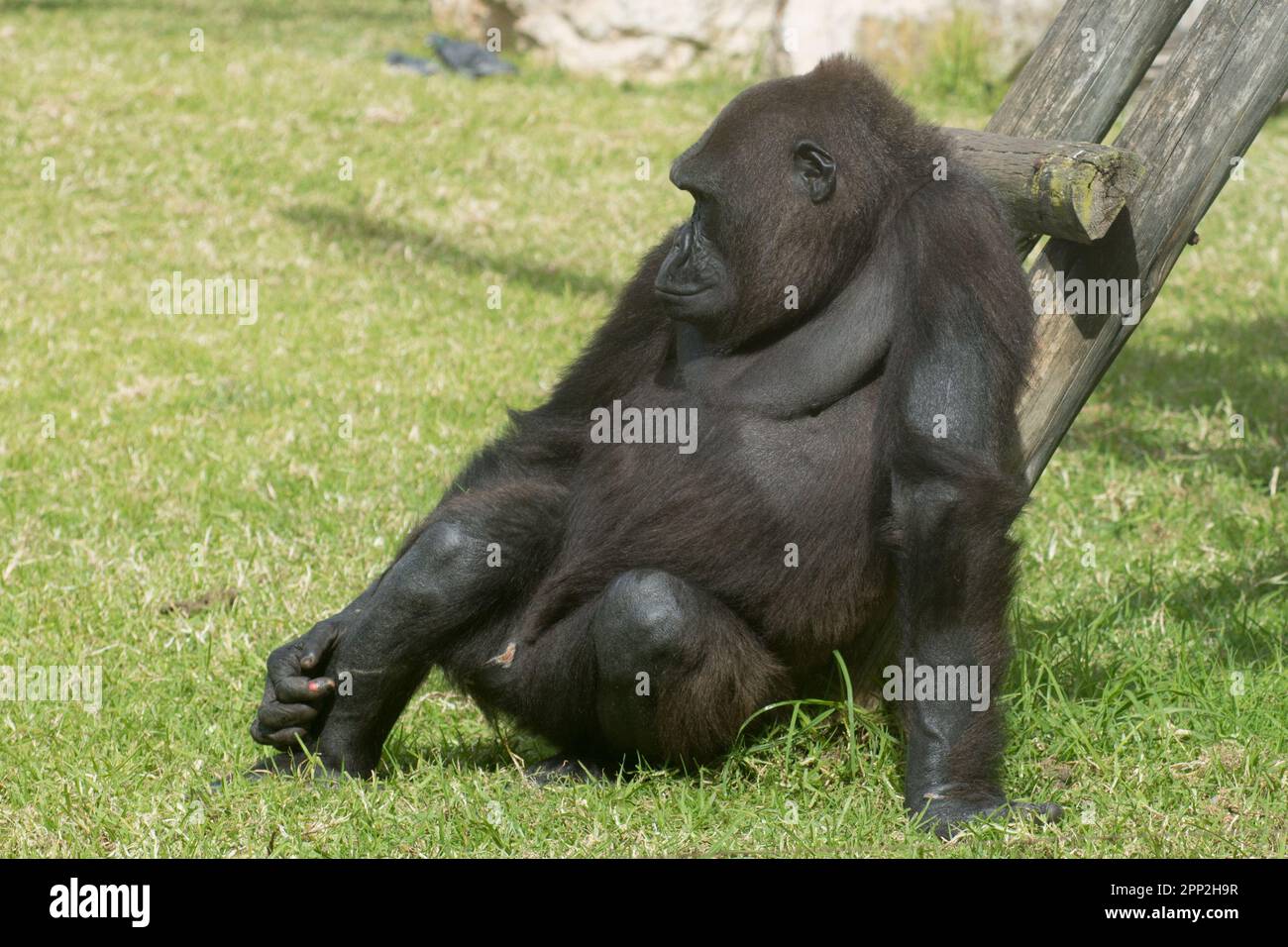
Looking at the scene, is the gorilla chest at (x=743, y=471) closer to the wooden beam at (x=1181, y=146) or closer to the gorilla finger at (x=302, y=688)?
the wooden beam at (x=1181, y=146)

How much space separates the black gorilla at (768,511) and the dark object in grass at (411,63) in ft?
30.5

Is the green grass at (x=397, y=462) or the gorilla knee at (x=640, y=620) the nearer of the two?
the gorilla knee at (x=640, y=620)

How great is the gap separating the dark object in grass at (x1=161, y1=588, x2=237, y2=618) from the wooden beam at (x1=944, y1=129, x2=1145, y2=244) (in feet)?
9.13

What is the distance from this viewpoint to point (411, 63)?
42.6 ft

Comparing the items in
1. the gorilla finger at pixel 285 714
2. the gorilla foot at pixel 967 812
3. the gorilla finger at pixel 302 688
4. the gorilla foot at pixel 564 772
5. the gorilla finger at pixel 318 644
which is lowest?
the gorilla foot at pixel 564 772

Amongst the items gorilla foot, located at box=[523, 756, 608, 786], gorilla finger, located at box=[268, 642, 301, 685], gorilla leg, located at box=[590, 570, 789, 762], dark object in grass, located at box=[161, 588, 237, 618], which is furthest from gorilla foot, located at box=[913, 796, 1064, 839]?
dark object in grass, located at box=[161, 588, 237, 618]

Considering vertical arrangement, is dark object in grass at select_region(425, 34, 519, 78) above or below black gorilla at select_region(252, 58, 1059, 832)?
above

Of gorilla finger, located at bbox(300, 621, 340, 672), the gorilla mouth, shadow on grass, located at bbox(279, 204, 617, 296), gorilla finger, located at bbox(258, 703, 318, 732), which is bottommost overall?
gorilla finger, located at bbox(258, 703, 318, 732)

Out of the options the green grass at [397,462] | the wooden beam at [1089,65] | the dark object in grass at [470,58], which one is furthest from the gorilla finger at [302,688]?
the dark object in grass at [470,58]

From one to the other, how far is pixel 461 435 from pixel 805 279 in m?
3.16

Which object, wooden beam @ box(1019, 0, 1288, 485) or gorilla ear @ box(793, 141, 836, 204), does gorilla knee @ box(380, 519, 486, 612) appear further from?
wooden beam @ box(1019, 0, 1288, 485)

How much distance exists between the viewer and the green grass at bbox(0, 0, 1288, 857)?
3785 millimetres

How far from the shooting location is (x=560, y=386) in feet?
14.6

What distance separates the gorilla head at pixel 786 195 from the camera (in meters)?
3.79
